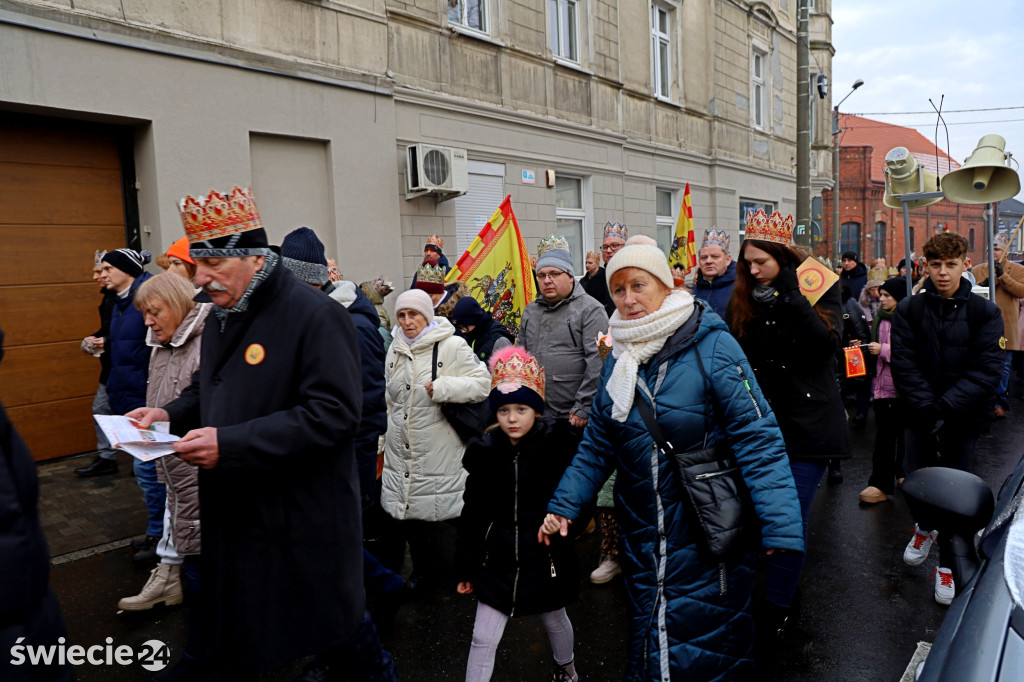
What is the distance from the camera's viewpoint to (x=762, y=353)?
367cm

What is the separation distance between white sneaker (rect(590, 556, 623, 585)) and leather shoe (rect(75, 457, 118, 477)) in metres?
4.85

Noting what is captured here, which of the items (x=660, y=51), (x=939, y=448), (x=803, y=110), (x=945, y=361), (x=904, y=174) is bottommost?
(x=939, y=448)

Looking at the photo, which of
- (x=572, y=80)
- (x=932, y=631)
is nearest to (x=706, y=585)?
(x=932, y=631)

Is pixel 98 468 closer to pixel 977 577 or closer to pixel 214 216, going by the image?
pixel 214 216

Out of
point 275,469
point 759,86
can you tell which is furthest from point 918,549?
point 759,86

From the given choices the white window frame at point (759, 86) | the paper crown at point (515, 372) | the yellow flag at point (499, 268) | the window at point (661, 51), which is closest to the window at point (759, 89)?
the white window frame at point (759, 86)

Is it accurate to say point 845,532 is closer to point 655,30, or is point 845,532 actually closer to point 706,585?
point 706,585

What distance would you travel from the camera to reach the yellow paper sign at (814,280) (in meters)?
3.70

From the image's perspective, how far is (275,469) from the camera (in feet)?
7.48

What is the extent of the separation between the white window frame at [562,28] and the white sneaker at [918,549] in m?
9.47

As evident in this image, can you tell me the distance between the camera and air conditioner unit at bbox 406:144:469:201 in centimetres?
902

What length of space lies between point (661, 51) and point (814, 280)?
13.0 m

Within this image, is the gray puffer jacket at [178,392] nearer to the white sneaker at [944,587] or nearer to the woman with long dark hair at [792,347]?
the woman with long dark hair at [792,347]

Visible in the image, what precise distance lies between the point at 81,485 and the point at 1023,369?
1254 centimetres
